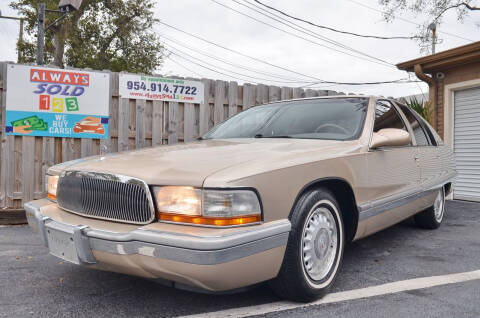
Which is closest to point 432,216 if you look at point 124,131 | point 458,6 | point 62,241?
point 62,241

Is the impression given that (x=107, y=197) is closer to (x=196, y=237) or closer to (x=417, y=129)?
(x=196, y=237)

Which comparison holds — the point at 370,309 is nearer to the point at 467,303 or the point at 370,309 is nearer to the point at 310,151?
the point at 467,303

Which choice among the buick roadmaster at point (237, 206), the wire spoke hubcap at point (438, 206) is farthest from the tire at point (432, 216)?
the buick roadmaster at point (237, 206)

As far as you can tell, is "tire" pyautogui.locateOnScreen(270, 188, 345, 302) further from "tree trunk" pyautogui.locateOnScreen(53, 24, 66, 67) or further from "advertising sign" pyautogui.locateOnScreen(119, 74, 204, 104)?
"tree trunk" pyautogui.locateOnScreen(53, 24, 66, 67)

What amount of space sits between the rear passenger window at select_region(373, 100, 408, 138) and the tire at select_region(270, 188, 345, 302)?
3.47ft

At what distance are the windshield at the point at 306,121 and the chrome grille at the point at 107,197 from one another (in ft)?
Answer: 4.70

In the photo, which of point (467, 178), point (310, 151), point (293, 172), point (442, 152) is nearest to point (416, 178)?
point (442, 152)

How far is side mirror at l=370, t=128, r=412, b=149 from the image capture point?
3.10 metres

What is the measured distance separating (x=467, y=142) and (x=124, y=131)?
6.43m

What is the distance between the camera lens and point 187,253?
76.0 inches

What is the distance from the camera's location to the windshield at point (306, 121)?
3.25 m

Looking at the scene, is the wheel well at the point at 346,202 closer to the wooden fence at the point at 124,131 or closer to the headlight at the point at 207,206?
the headlight at the point at 207,206

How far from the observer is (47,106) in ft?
18.4

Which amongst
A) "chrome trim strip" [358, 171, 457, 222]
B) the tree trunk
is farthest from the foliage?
the tree trunk
